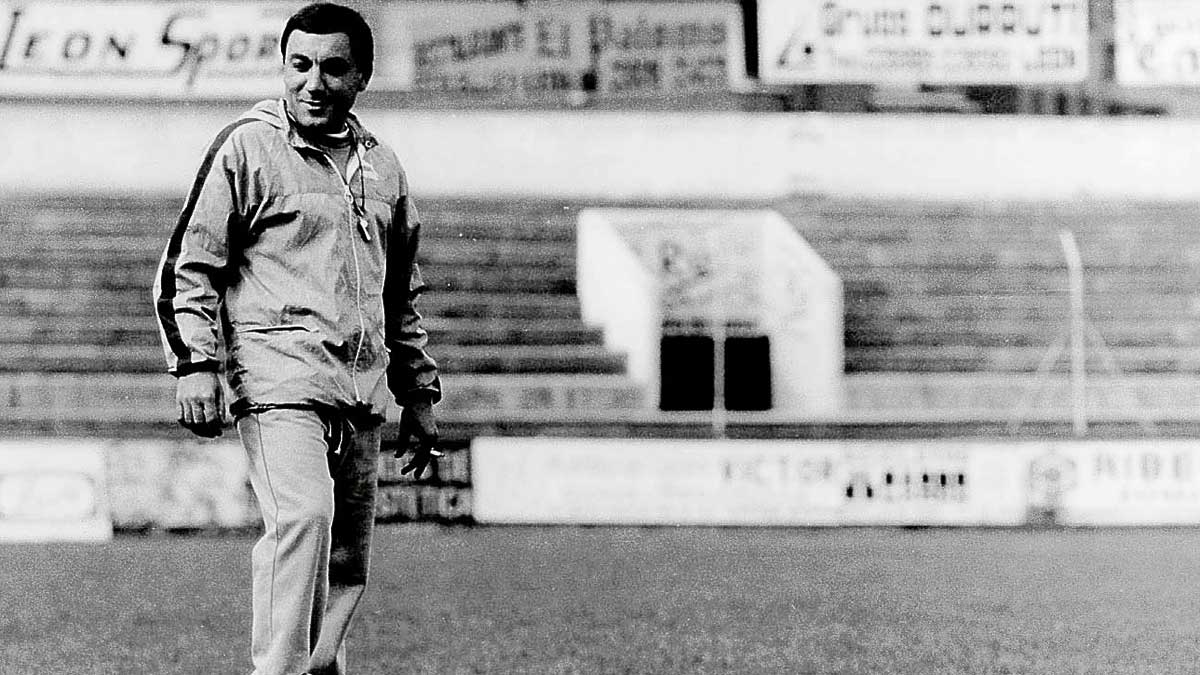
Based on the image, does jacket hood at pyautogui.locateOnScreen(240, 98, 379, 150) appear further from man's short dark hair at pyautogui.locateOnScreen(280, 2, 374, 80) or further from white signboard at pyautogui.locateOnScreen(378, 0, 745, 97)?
white signboard at pyautogui.locateOnScreen(378, 0, 745, 97)

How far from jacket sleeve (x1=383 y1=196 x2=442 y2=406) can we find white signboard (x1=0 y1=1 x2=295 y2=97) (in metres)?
9.13

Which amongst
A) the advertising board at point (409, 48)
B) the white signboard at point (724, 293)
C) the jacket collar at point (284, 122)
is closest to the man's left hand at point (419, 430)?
the jacket collar at point (284, 122)

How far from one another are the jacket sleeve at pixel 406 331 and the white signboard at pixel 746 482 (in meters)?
6.87

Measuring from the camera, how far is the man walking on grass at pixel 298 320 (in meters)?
3.02

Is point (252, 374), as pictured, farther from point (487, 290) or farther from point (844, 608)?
point (487, 290)

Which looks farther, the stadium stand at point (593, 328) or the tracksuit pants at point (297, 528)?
the stadium stand at point (593, 328)

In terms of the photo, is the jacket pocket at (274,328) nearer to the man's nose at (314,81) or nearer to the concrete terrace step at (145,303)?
the man's nose at (314,81)

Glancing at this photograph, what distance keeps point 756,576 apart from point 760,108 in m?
5.76

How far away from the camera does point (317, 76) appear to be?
3.11m

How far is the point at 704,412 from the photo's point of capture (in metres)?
11.3

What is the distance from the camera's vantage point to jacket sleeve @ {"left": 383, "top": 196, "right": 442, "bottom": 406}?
3.35 m

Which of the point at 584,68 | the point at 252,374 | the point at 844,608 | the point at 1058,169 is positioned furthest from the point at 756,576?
the point at 1058,169

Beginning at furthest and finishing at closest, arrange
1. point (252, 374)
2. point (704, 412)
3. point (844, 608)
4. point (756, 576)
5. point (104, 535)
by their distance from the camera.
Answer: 1. point (704, 412)
2. point (104, 535)
3. point (756, 576)
4. point (844, 608)
5. point (252, 374)

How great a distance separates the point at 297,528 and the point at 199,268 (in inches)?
17.6
